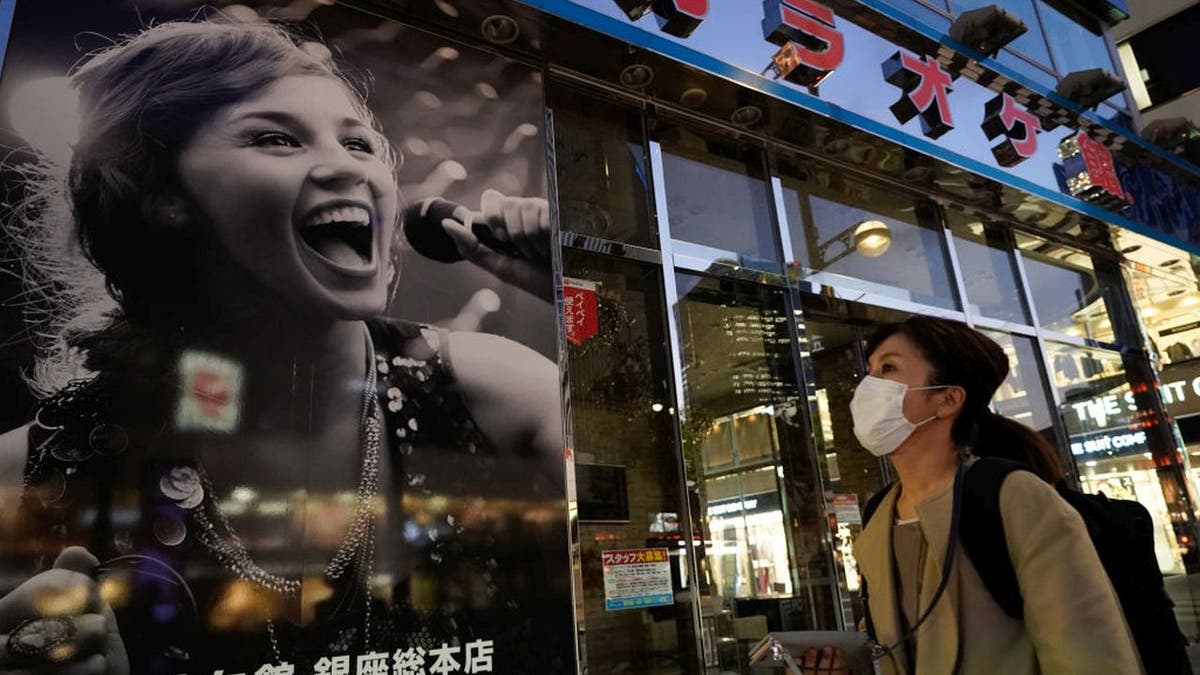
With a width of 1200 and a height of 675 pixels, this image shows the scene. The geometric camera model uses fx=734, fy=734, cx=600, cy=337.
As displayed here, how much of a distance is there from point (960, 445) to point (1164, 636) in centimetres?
57

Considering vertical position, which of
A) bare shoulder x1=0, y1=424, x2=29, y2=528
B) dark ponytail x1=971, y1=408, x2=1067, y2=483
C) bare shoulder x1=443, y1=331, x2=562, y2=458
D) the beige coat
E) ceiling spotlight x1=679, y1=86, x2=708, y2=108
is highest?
ceiling spotlight x1=679, y1=86, x2=708, y2=108

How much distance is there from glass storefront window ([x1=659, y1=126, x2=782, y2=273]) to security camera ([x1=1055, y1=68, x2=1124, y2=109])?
3.82m

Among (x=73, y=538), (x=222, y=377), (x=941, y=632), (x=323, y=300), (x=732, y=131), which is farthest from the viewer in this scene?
(x=732, y=131)

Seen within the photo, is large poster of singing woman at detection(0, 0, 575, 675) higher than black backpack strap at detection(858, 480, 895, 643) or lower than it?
higher

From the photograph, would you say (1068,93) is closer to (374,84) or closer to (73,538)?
(374,84)

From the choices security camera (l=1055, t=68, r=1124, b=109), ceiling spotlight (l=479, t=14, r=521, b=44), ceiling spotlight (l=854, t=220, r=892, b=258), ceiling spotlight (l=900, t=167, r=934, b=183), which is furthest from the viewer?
security camera (l=1055, t=68, r=1124, b=109)

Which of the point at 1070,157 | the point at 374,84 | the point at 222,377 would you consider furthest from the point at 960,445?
the point at 1070,157

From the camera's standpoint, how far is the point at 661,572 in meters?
4.18

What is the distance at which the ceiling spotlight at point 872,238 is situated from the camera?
611cm

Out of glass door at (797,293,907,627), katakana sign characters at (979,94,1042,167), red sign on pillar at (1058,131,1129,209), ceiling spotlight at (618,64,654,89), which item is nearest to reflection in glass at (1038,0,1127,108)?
red sign on pillar at (1058,131,1129,209)

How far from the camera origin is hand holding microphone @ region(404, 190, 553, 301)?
12.4 ft

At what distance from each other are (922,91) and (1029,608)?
525 centimetres

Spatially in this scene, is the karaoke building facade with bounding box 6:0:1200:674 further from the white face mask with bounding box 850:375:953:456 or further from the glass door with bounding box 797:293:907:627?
the white face mask with bounding box 850:375:953:456

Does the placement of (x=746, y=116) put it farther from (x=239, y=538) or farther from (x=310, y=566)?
(x=239, y=538)
